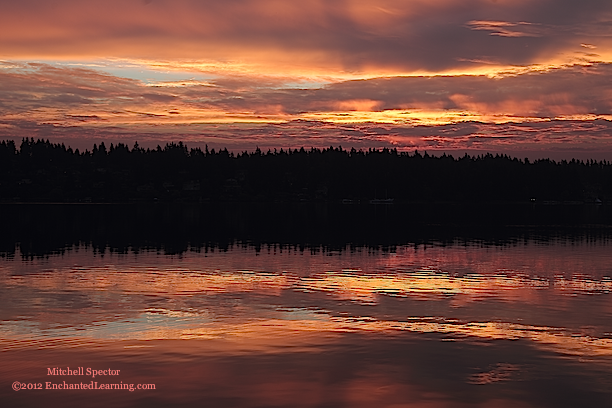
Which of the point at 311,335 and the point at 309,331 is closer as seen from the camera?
the point at 311,335

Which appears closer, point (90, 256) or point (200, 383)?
point (200, 383)

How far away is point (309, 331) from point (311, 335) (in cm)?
88

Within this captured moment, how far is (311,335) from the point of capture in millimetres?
30297

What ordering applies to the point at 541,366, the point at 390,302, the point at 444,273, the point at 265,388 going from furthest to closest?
the point at 444,273 < the point at 390,302 < the point at 541,366 < the point at 265,388

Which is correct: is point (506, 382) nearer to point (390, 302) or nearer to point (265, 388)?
point (265, 388)

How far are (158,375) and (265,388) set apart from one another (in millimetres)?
3784

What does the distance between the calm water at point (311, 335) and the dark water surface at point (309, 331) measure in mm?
89

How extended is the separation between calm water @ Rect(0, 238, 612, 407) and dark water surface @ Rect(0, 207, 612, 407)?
9 cm

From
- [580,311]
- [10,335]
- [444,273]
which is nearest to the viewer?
[10,335]

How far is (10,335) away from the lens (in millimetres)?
29734

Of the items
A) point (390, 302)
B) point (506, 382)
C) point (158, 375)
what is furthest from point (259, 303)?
point (506, 382)

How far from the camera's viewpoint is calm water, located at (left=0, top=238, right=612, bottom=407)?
22.3 metres

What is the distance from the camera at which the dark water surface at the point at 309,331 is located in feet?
73.3

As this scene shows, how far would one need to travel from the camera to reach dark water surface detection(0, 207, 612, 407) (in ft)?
73.3
